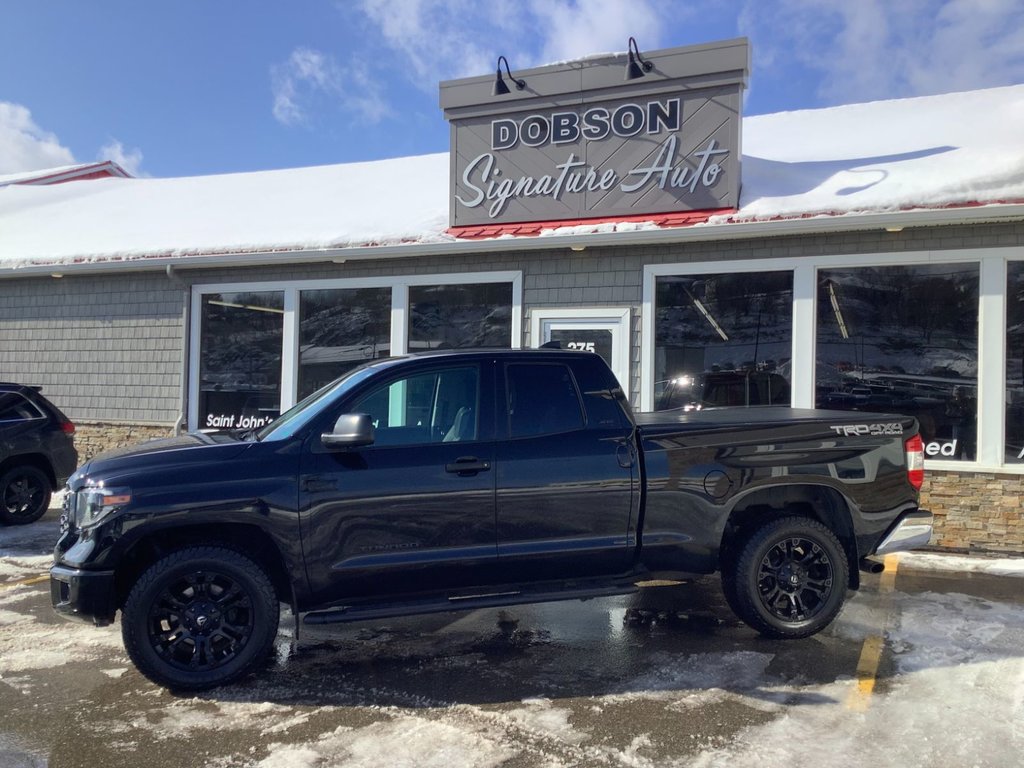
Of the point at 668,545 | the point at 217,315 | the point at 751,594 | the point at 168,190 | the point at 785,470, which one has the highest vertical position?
the point at 168,190

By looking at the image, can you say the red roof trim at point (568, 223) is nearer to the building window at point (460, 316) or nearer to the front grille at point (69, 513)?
the building window at point (460, 316)

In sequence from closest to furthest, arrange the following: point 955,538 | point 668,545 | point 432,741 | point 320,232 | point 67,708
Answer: point 432,741 < point 67,708 < point 668,545 < point 955,538 < point 320,232

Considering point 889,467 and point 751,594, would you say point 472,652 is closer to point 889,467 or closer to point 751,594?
point 751,594

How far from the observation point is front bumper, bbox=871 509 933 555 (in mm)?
5441

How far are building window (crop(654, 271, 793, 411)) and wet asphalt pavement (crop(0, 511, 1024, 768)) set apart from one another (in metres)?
3.36

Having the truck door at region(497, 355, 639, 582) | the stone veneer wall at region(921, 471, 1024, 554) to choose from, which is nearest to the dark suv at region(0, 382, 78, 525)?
the truck door at region(497, 355, 639, 582)

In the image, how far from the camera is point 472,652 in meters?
5.24

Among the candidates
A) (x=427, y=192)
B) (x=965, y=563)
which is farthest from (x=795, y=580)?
(x=427, y=192)

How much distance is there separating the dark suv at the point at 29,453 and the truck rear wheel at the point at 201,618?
18.8 ft

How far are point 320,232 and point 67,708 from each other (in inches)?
305

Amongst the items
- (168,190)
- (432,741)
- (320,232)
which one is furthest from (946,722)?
(168,190)

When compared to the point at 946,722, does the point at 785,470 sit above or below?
above

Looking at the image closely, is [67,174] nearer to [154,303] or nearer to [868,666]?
[154,303]

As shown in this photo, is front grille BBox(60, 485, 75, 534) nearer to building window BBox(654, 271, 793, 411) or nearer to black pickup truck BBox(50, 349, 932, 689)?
black pickup truck BBox(50, 349, 932, 689)
